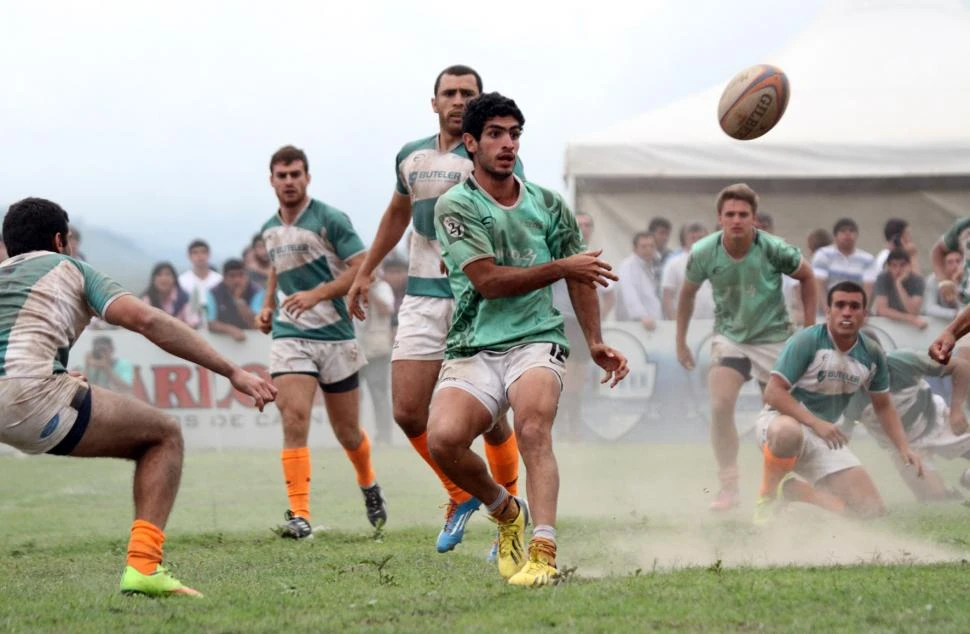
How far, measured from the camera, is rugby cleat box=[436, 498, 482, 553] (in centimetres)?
828

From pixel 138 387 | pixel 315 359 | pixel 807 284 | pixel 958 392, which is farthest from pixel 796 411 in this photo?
pixel 138 387

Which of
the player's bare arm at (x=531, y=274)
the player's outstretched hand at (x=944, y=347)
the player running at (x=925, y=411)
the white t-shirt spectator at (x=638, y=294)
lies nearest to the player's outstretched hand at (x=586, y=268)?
the player's bare arm at (x=531, y=274)

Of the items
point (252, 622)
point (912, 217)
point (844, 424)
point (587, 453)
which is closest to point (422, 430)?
point (252, 622)

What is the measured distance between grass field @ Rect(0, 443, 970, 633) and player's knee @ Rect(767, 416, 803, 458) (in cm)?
44

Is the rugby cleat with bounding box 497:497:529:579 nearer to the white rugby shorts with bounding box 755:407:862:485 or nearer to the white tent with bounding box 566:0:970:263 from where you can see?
the white rugby shorts with bounding box 755:407:862:485

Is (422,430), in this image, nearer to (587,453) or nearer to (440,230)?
(440,230)

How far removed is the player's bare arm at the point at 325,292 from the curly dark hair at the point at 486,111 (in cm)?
293

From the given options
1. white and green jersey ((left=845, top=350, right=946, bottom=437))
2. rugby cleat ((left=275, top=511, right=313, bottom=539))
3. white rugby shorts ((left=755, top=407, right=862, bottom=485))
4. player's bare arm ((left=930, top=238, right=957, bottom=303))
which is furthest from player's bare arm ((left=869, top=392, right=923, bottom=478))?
rugby cleat ((left=275, top=511, right=313, bottom=539))

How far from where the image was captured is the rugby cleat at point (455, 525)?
27.2 feet

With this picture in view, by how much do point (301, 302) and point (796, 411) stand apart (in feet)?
10.9

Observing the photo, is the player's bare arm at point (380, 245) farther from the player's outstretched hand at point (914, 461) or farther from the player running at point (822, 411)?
the player's outstretched hand at point (914, 461)

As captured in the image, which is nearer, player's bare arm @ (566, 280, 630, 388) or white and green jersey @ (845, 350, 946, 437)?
player's bare arm @ (566, 280, 630, 388)

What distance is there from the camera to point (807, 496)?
1034cm

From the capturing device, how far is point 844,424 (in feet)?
37.4
